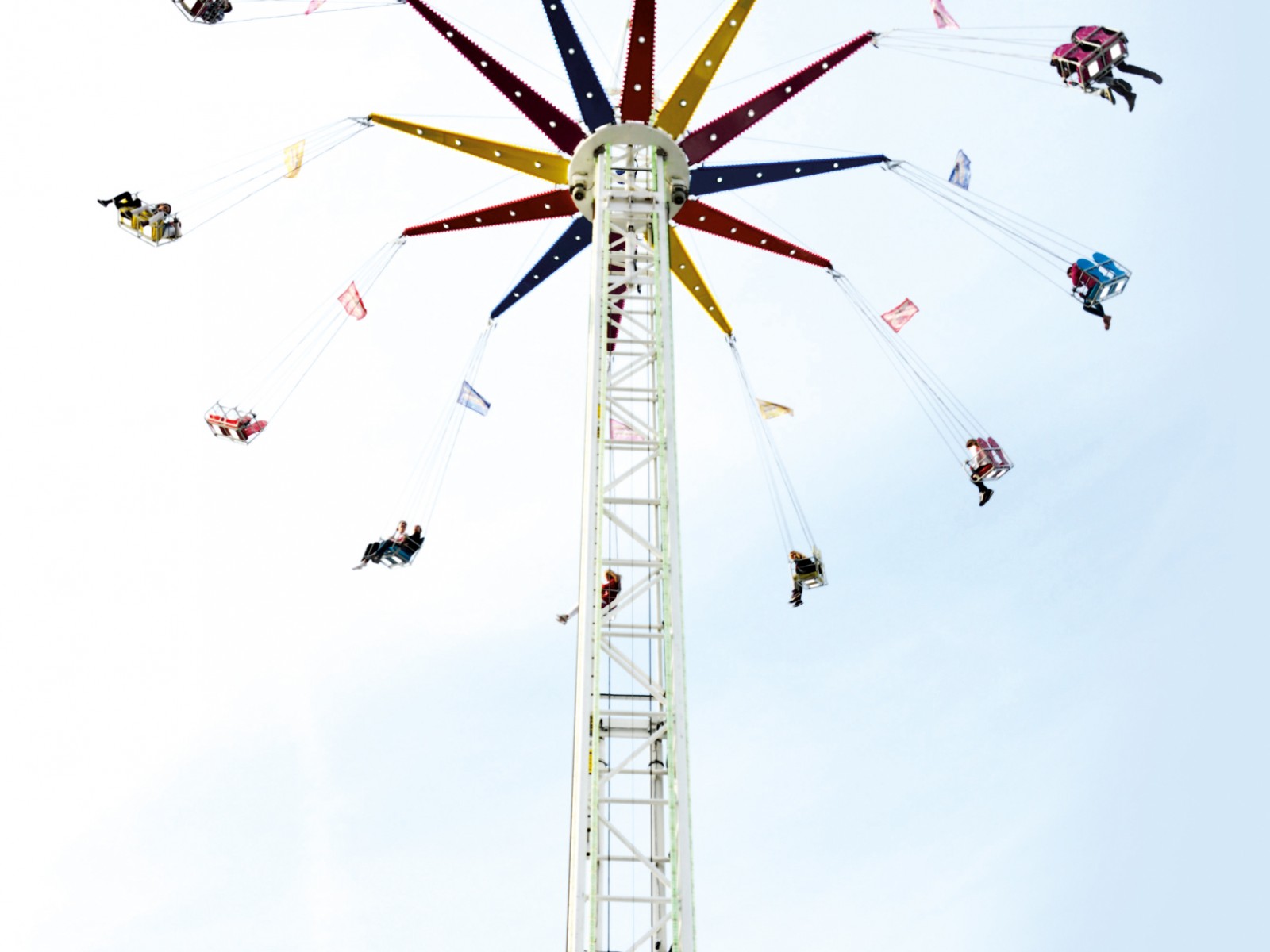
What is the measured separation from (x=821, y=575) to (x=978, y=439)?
13.7 feet

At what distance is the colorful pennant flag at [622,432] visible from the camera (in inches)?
797

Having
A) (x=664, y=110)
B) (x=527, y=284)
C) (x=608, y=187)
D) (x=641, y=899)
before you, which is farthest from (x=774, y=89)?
(x=641, y=899)

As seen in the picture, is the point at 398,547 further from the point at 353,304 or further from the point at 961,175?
the point at 961,175

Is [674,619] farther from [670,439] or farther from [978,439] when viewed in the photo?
[978,439]

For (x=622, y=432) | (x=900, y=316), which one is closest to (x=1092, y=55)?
(x=900, y=316)

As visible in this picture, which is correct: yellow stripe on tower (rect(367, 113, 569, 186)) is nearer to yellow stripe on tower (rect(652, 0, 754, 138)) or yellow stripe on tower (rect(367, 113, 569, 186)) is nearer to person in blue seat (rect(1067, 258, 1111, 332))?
yellow stripe on tower (rect(652, 0, 754, 138))

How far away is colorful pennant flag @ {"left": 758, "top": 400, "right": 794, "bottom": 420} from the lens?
88.7 ft

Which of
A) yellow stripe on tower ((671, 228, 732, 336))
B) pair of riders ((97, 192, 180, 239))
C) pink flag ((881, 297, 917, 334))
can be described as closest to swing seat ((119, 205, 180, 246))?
pair of riders ((97, 192, 180, 239))

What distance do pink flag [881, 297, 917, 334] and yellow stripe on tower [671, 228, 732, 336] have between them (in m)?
3.38

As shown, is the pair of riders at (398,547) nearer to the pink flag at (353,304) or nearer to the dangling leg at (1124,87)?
the pink flag at (353,304)

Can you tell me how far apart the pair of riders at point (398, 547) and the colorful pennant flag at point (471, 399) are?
2938 millimetres

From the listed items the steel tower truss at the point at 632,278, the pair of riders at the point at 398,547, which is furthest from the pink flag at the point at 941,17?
the pair of riders at the point at 398,547

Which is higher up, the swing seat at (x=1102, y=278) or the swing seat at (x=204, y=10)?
the swing seat at (x=204, y=10)

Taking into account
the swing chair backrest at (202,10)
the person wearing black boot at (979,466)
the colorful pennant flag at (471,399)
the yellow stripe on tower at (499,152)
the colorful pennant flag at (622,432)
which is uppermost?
the swing chair backrest at (202,10)
